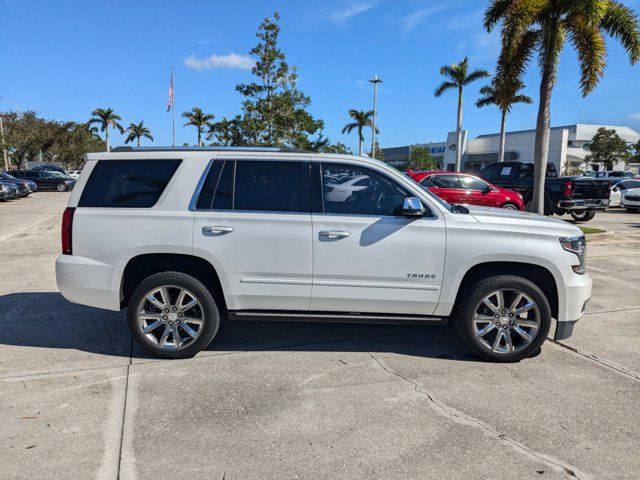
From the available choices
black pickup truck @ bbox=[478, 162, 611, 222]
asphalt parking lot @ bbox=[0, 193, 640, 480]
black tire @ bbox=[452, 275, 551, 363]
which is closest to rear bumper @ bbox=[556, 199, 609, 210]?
black pickup truck @ bbox=[478, 162, 611, 222]

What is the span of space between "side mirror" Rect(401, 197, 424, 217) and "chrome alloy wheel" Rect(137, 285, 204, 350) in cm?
198

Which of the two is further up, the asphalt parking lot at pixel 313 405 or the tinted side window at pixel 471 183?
the tinted side window at pixel 471 183

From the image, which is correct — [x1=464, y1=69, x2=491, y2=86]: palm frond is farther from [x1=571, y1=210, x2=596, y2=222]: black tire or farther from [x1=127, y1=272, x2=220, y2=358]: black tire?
[x1=127, y1=272, x2=220, y2=358]: black tire

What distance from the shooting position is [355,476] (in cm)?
275

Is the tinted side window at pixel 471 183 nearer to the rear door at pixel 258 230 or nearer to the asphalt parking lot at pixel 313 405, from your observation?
the asphalt parking lot at pixel 313 405

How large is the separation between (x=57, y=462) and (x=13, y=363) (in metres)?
1.86

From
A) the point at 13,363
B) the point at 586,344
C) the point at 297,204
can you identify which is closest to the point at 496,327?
the point at 586,344

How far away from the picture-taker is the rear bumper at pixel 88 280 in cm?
427

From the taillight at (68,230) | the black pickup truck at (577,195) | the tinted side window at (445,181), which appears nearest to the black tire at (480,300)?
the taillight at (68,230)

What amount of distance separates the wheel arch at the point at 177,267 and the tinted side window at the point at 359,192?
1.21 metres

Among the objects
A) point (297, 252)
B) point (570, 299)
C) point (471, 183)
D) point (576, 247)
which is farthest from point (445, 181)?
point (297, 252)

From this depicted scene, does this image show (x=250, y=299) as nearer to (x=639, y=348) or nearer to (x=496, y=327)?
(x=496, y=327)

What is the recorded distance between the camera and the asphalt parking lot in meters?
2.88

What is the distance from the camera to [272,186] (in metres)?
4.32
